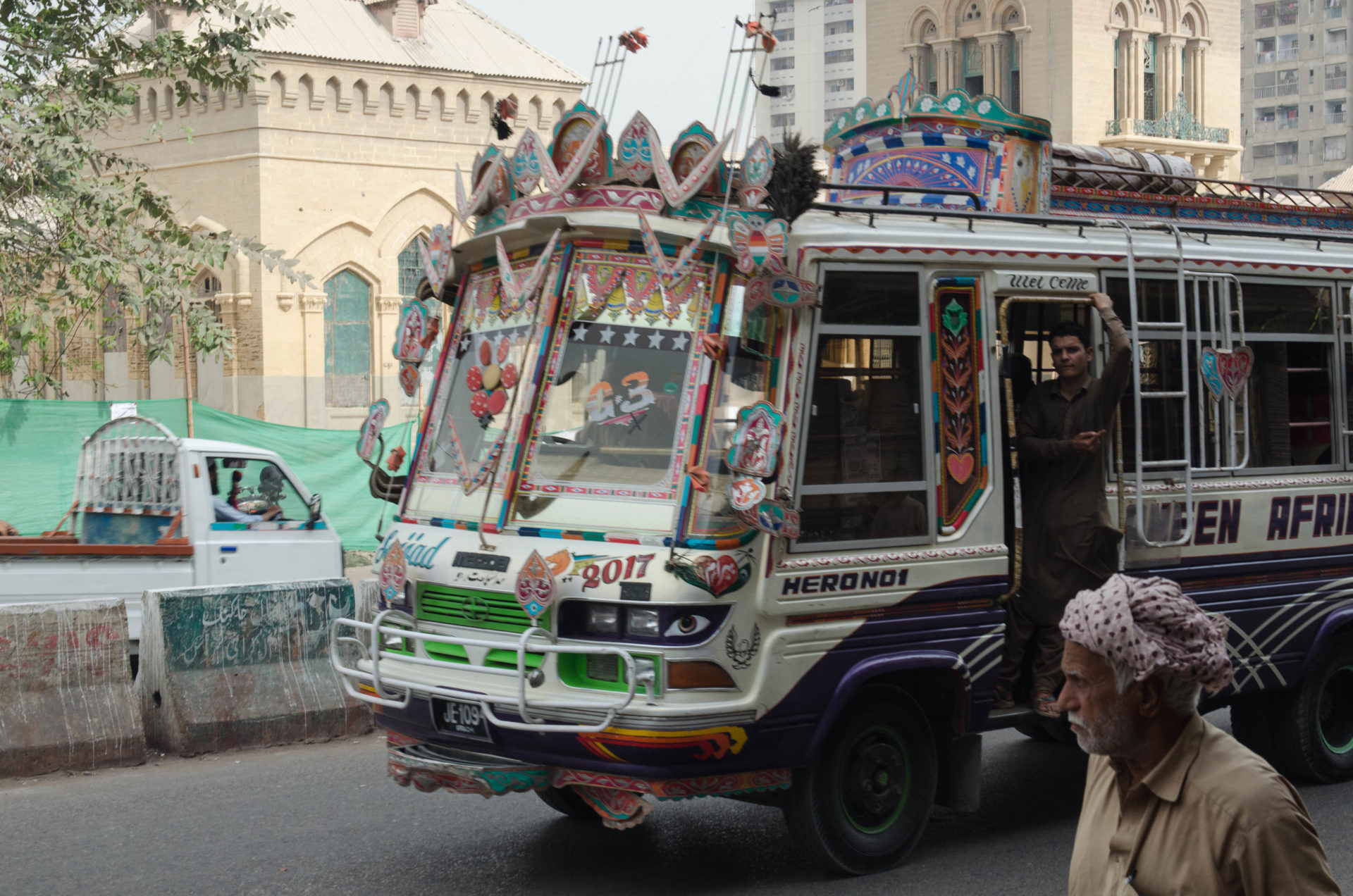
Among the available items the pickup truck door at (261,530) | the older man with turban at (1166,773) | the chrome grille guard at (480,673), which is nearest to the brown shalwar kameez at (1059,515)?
the chrome grille guard at (480,673)

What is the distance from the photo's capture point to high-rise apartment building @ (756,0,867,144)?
119m

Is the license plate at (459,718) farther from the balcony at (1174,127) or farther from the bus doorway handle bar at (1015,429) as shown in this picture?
the balcony at (1174,127)

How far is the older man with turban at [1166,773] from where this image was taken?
8.26ft

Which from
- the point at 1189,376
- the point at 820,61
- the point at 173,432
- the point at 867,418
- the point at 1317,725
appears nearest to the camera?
the point at 867,418

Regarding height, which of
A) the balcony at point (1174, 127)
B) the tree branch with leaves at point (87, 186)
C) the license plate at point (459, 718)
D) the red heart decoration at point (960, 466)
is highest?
the balcony at point (1174, 127)

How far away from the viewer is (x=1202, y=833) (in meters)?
2.57

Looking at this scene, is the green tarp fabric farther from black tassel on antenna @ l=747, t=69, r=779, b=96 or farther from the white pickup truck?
black tassel on antenna @ l=747, t=69, r=779, b=96

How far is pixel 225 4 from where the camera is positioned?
1560 cm

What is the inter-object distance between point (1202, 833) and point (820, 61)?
407 feet

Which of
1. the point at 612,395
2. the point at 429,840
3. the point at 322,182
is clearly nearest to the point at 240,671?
the point at 429,840

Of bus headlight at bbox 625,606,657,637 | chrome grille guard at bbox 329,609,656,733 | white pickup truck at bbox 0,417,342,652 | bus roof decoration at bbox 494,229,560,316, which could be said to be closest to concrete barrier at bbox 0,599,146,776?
white pickup truck at bbox 0,417,342,652

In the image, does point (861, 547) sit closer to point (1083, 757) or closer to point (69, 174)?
point (1083, 757)

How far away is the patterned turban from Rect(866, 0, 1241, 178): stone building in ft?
158

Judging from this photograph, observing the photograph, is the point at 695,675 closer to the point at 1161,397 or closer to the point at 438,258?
the point at 438,258
